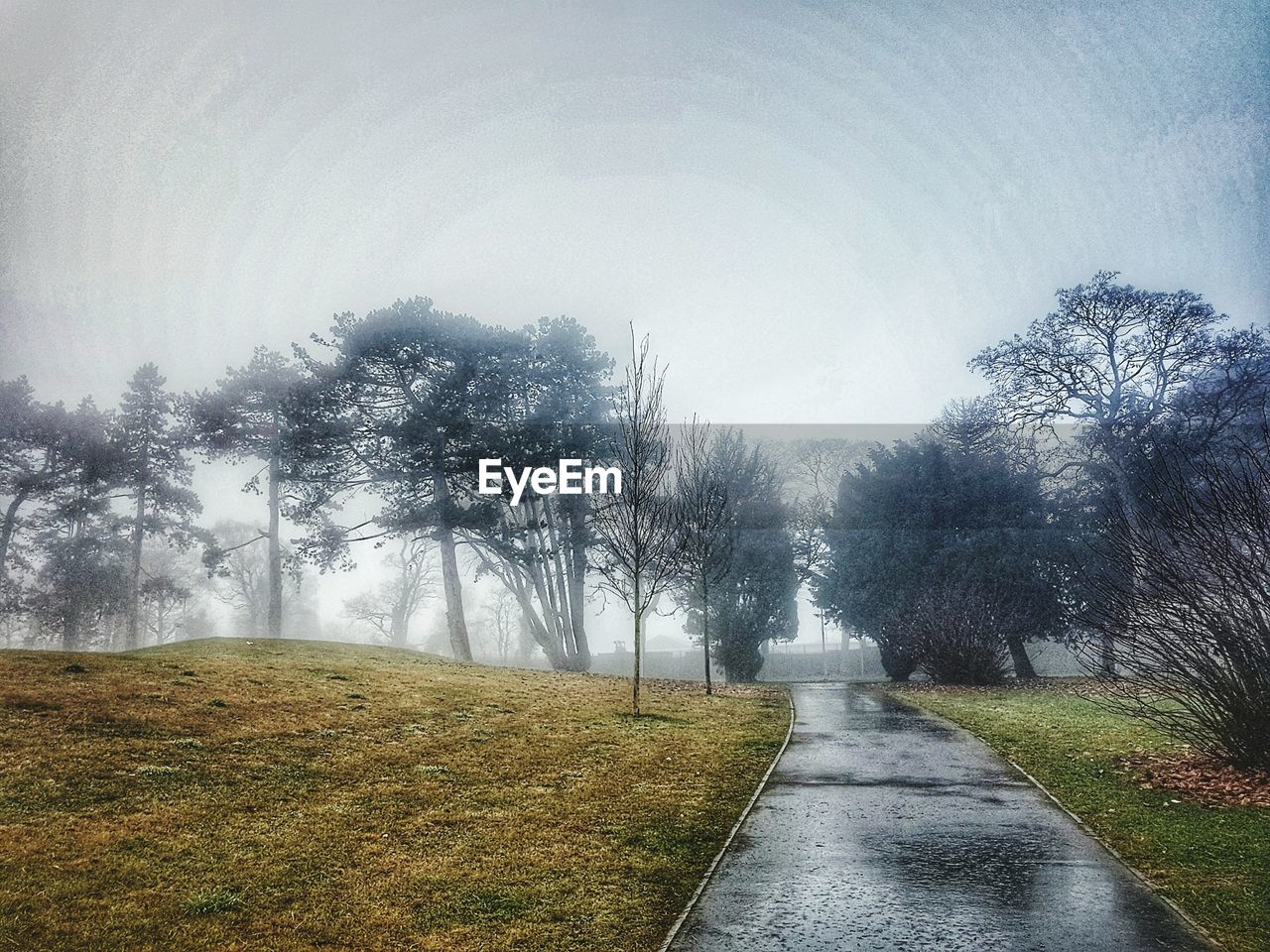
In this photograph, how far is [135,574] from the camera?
35594 mm

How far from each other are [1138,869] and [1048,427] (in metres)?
24.4

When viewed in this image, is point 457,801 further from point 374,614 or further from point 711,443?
point 374,614

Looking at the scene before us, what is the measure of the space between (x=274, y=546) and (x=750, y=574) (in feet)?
69.6

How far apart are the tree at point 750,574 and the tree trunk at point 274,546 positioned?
18733mm

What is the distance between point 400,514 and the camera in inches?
1109

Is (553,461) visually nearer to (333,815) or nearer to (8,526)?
(333,815)

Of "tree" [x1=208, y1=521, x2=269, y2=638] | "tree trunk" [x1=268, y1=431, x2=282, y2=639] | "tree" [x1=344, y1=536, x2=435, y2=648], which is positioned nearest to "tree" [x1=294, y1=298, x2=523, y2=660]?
"tree trunk" [x1=268, y1=431, x2=282, y2=639]

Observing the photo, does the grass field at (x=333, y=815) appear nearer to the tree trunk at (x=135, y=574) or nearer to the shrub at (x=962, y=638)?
the shrub at (x=962, y=638)

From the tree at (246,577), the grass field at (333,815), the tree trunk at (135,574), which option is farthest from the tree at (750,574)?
the tree at (246,577)

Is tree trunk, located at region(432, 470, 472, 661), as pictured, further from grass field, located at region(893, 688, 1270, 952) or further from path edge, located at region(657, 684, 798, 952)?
grass field, located at region(893, 688, 1270, 952)

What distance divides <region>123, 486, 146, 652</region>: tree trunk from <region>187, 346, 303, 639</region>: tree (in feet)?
23.7

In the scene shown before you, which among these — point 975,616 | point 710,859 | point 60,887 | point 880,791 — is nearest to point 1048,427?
point 975,616

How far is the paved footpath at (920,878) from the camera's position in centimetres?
444

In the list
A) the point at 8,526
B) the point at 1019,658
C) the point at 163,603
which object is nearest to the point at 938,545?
the point at 1019,658
